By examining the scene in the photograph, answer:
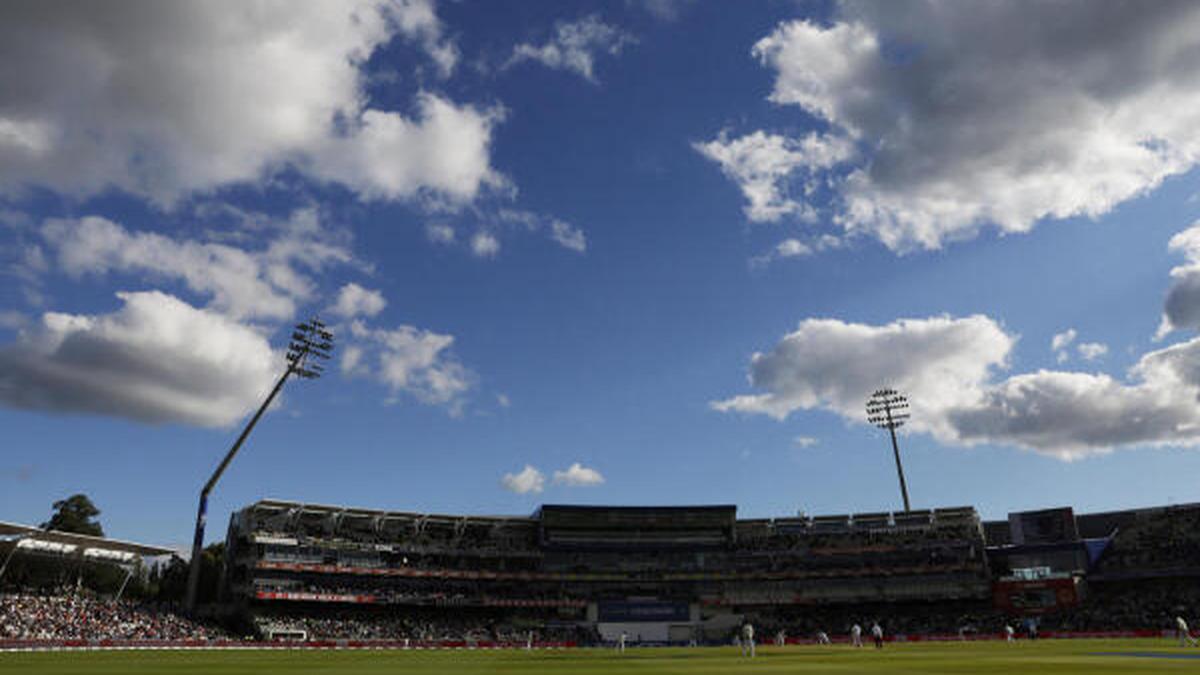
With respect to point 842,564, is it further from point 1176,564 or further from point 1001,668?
point 1001,668

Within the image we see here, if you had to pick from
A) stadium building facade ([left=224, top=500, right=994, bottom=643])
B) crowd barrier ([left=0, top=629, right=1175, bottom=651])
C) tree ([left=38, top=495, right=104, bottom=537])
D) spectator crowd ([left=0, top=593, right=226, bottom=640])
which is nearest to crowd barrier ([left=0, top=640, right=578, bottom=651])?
crowd barrier ([left=0, top=629, right=1175, bottom=651])

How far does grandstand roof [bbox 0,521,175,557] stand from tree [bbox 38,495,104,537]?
1595 inches

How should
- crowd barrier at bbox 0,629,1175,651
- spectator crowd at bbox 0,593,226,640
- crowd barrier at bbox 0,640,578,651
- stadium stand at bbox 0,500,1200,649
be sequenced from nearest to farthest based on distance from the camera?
crowd barrier at bbox 0,640,578,651, crowd barrier at bbox 0,629,1175,651, spectator crowd at bbox 0,593,226,640, stadium stand at bbox 0,500,1200,649

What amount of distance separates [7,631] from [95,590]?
3975 centimetres

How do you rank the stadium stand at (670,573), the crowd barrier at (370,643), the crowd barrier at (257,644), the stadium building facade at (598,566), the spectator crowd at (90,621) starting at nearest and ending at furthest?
the crowd barrier at (257,644) < the crowd barrier at (370,643) < the spectator crowd at (90,621) < the stadium stand at (670,573) < the stadium building facade at (598,566)

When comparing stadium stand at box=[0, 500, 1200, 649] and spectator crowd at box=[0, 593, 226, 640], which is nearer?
spectator crowd at box=[0, 593, 226, 640]

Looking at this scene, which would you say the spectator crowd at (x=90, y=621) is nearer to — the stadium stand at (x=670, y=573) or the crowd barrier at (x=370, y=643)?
the stadium stand at (x=670, y=573)

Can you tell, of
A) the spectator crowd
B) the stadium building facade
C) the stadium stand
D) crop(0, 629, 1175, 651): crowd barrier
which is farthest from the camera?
the stadium building facade

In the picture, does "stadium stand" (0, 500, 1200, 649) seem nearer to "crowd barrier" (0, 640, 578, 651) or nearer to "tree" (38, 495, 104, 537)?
"crowd barrier" (0, 640, 578, 651)

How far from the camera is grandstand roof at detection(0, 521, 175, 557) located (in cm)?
6325

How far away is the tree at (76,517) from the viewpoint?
105406 mm

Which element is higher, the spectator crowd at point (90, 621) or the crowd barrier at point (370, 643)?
the spectator crowd at point (90, 621)

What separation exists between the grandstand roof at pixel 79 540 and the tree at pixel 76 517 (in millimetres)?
40501

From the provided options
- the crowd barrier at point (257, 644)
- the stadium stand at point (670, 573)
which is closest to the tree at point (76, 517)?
the stadium stand at point (670, 573)
